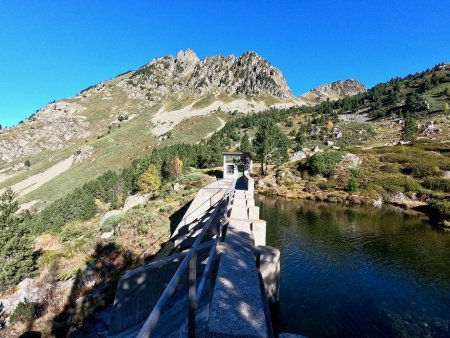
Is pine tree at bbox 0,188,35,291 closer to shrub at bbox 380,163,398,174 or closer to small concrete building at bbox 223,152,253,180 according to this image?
small concrete building at bbox 223,152,253,180

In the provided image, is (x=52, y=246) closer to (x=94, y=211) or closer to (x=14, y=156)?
(x=94, y=211)

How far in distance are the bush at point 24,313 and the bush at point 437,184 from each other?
5878 centimetres

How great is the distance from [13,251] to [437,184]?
61234 millimetres

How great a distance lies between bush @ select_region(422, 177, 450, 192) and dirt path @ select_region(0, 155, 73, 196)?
465 feet

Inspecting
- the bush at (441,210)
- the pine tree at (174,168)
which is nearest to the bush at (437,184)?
the bush at (441,210)

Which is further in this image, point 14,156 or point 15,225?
point 14,156

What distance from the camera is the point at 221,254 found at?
8.62m

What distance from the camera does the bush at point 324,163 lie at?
63666 millimetres

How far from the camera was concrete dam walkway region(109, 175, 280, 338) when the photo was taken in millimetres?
3838

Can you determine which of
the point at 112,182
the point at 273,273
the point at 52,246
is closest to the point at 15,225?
the point at 52,246

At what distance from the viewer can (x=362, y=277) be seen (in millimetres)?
20094

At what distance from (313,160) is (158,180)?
37.6m

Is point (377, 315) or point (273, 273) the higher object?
point (273, 273)

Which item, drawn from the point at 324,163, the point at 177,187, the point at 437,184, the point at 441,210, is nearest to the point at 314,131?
the point at 324,163
